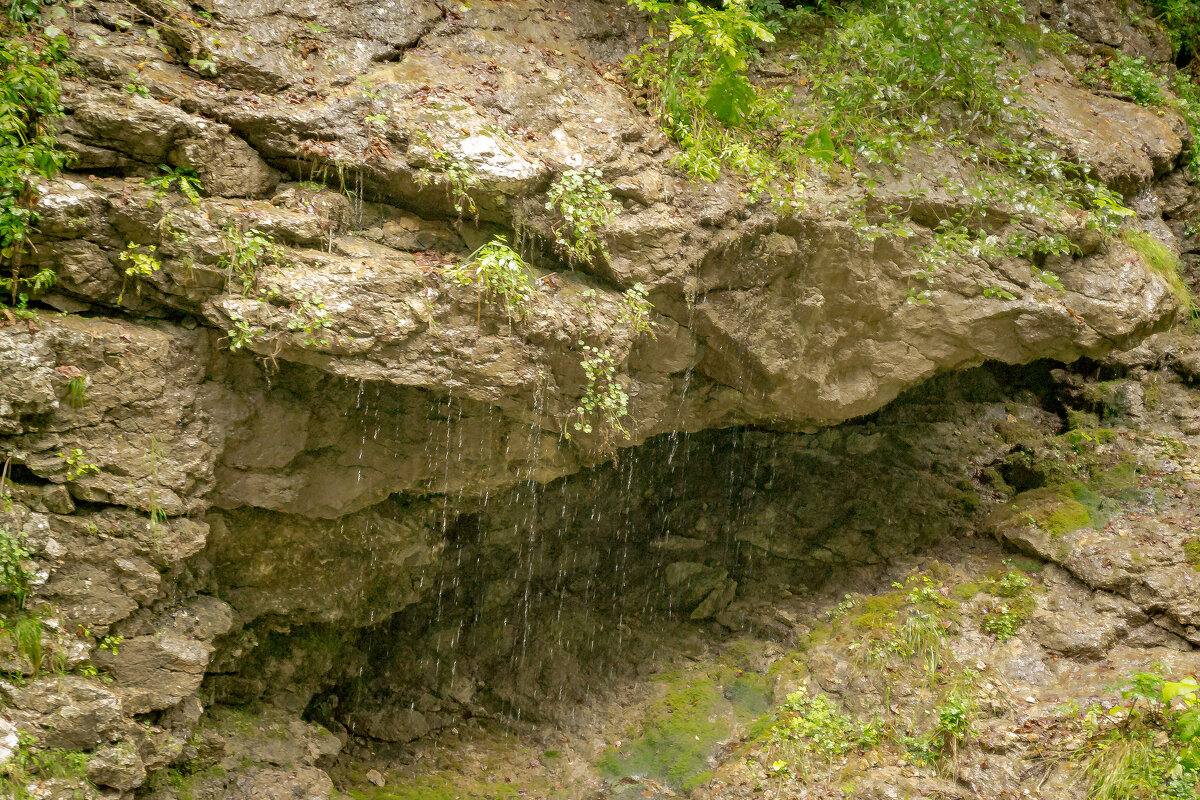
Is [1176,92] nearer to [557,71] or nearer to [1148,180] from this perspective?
[1148,180]

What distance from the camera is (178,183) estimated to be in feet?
16.2

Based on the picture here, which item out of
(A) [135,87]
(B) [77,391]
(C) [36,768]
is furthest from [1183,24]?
(C) [36,768]

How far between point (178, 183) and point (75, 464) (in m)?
1.88

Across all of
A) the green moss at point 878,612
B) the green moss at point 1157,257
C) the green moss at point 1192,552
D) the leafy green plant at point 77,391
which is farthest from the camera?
the green moss at point 1157,257

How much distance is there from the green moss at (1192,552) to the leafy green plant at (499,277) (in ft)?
19.6

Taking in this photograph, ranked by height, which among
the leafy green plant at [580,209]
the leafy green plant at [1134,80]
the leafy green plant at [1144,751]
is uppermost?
the leafy green plant at [1134,80]

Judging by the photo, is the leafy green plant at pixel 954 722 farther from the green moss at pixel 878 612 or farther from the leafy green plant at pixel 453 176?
the leafy green plant at pixel 453 176

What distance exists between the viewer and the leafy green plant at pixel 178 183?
15.7 feet

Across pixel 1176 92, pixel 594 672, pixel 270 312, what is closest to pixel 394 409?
pixel 270 312

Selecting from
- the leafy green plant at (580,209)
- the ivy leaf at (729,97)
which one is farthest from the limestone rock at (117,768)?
the ivy leaf at (729,97)

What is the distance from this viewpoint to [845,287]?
6.84 meters

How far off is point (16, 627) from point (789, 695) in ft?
18.9

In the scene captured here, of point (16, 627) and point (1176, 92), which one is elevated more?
point (1176, 92)

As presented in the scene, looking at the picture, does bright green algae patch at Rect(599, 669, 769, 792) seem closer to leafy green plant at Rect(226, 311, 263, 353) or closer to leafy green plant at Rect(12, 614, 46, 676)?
leafy green plant at Rect(12, 614, 46, 676)
